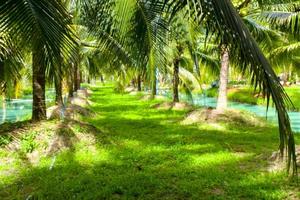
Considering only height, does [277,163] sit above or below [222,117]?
below

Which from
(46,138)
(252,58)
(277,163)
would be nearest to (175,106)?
(46,138)

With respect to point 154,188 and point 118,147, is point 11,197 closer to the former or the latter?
point 154,188

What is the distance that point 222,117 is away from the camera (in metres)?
12.9

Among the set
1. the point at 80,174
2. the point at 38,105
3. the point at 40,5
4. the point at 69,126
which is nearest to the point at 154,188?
the point at 80,174

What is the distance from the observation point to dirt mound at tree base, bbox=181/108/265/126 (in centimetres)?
1280

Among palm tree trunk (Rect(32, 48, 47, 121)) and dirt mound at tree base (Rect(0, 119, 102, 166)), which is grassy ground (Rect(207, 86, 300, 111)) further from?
palm tree trunk (Rect(32, 48, 47, 121))

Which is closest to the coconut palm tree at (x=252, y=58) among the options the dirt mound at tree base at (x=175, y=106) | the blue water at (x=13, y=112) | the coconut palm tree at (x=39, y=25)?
the coconut palm tree at (x=39, y=25)

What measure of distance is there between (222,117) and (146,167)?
6.06m

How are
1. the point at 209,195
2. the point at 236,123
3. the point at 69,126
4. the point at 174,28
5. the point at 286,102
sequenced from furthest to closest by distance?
the point at 236,123, the point at 69,126, the point at 174,28, the point at 209,195, the point at 286,102

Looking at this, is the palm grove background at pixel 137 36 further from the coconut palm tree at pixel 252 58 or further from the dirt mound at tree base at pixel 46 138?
the dirt mound at tree base at pixel 46 138

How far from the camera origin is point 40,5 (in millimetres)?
3789

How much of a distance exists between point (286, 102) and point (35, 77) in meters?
7.87

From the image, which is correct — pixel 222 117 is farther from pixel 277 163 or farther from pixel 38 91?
pixel 277 163

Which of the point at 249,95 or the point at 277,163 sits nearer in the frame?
the point at 277,163
